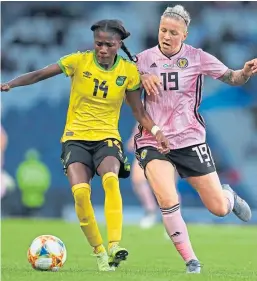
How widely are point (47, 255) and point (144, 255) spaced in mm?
3357

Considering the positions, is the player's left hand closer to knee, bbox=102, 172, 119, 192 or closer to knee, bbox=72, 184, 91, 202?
knee, bbox=102, 172, 119, 192

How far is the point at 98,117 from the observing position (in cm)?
949

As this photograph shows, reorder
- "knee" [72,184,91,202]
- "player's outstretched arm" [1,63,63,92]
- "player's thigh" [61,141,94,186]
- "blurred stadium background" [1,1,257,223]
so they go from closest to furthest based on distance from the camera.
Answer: "knee" [72,184,91,202], "player's thigh" [61,141,94,186], "player's outstretched arm" [1,63,63,92], "blurred stadium background" [1,1,257,223]

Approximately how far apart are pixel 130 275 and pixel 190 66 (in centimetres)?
216

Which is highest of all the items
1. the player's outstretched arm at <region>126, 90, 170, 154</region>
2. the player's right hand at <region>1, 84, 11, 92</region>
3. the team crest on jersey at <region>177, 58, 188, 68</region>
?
the team crest on jersey at <region>177, 58, 188, 68</region>

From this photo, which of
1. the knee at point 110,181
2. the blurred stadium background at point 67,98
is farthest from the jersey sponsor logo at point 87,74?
the blurred stadium background at point 67,98

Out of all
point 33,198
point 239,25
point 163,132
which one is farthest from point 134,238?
point 239,25

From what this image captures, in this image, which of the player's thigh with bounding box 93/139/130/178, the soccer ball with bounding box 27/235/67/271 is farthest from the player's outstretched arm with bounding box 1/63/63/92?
the soccer ball with bounding box 27/235/67/271

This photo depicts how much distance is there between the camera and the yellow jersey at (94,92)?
31.1 ft

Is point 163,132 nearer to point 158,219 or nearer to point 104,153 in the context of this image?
point 104,153

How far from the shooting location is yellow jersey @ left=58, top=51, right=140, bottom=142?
9.48 m

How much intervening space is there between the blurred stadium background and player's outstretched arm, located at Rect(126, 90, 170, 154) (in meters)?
14.3

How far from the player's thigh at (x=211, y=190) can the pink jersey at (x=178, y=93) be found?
36cm

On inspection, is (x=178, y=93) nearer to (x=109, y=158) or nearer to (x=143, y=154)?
(x=143, y=154)
